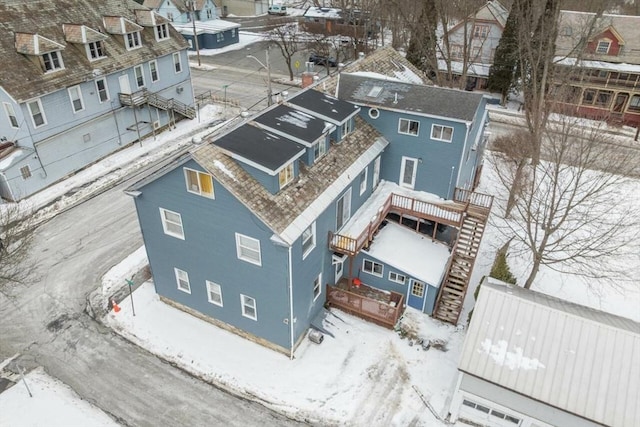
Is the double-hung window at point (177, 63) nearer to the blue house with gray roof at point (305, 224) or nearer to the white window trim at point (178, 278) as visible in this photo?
the blue house with gray roof at point (305, 224)

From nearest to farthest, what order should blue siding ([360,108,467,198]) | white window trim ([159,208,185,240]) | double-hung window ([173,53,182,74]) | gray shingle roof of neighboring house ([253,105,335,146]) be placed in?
white window trim ([159,208,185,240])
gray shingle roof of neighboring house ([253,105,335,146])
blue siding ([360,108,467,198])
double-hung window ([173,53,182,74])

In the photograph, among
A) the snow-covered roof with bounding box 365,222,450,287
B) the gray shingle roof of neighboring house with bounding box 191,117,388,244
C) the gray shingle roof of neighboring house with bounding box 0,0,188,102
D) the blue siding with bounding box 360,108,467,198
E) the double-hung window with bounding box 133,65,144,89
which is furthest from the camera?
the double-hung window with bounding box 133,65,144,89

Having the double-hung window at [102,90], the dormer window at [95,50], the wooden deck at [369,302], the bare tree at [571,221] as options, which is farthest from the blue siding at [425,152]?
the dormer window at [95,50]

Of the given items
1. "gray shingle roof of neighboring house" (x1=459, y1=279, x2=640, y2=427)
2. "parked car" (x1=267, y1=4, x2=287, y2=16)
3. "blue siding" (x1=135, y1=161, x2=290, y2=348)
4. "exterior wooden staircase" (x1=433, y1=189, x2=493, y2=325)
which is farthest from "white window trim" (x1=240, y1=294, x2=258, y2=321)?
"parked car" (x1=267, y1=4, x2=287, y2=16)

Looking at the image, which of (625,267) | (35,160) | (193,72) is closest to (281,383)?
(625,267)

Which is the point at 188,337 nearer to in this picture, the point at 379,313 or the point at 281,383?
the point at 281,383

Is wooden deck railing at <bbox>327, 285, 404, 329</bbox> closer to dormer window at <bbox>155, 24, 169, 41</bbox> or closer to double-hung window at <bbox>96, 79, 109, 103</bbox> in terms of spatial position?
double-hung window at <bbox>96, 79, 109, 103</bbox>

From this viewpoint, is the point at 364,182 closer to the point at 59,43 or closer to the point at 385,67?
the point at 385,67

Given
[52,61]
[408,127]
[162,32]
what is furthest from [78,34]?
[408,127]
